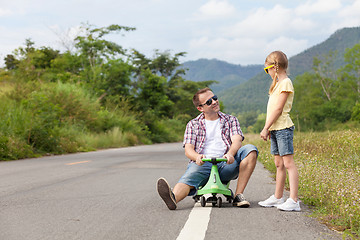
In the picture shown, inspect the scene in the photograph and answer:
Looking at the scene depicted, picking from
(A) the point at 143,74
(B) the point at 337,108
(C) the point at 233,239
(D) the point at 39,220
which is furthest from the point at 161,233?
(B) the point at 337,108

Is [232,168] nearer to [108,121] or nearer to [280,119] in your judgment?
[280,119]

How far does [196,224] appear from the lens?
451 centimetres

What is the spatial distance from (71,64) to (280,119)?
38.0m

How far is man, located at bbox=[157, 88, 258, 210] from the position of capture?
5.64m

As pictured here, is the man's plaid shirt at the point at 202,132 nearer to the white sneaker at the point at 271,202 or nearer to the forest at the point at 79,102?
the white sneaker at the point at 271,202

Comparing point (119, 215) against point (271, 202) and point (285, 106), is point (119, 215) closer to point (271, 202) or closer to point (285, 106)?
point (271, 202)

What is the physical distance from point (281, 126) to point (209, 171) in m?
1.10

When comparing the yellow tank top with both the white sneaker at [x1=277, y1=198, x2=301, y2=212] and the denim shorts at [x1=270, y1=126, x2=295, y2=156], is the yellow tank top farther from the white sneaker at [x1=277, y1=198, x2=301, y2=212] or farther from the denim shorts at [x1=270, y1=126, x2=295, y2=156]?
the white sneaker at [x1=277, y1=198, x2=301, y2=212]

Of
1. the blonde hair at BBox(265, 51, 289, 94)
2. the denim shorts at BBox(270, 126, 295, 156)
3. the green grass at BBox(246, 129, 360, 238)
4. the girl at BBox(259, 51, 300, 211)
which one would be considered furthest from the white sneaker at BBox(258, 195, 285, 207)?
the blonde hair at BBox(265, 51, 289, 94)

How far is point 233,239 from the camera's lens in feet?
12.9

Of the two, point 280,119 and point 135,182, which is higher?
point 280,119

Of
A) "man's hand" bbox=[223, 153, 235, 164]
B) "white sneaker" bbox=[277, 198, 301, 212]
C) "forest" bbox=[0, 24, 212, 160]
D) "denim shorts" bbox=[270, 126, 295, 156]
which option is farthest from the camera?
"forest" bbox=[0, 24, 212, 160]

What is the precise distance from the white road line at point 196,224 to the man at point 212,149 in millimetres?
375

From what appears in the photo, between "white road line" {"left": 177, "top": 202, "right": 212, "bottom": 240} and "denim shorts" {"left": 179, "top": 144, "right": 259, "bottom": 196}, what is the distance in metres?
0.37
